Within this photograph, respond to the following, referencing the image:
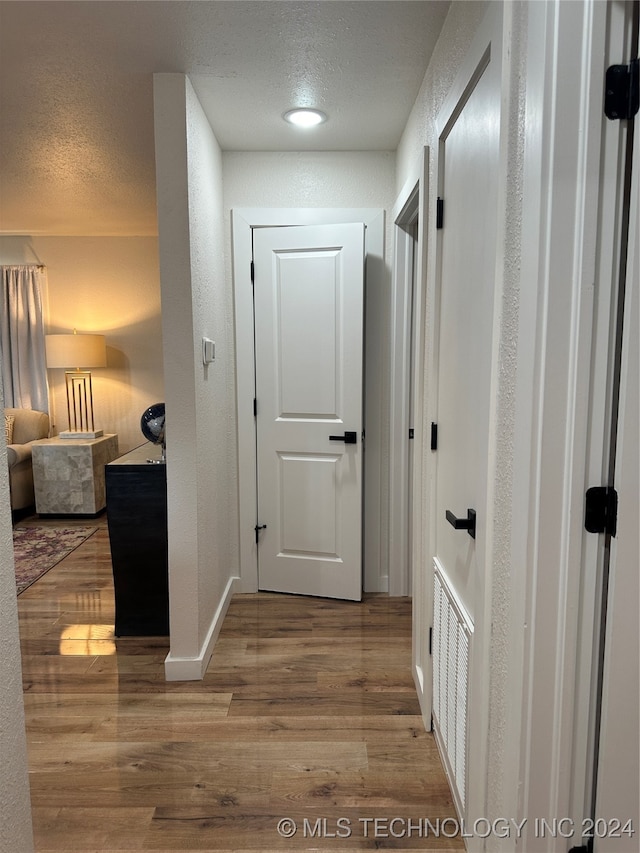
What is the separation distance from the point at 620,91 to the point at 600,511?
705 mm

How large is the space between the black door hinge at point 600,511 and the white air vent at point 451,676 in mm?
508

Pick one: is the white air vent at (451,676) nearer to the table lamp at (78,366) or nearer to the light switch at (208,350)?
the light switch at (208,350)

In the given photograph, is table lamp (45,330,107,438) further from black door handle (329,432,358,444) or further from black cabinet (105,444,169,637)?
black door handle (329,432,358,444)

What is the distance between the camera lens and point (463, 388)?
1419 millimetres

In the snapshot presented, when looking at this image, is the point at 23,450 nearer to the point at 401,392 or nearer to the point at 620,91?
the point at 401,392

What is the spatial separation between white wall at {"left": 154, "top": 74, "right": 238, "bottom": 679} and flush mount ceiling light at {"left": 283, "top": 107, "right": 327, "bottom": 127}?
391 millimetres

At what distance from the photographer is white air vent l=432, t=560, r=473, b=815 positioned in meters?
1.37

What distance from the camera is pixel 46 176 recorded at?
126 inches

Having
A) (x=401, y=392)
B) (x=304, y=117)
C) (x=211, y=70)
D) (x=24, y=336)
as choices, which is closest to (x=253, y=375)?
(x=401, y=392)

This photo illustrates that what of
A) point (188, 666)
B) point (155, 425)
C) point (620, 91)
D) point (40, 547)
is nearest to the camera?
Answer: point (620, 91)

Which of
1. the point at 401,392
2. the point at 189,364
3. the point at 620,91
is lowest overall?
the point at 401,392

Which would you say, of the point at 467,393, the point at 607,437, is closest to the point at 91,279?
the point at 467,393

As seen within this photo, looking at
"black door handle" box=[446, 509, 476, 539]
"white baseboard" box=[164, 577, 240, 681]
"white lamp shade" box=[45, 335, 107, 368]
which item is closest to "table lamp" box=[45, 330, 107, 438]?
"white lamp shade" box=[45, 335, 107, 368]

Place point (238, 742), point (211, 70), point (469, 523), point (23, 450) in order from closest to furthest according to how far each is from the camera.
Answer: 1. point (469, 523)
2. point (238, 742)
3. point (211, 70)
4. point (23, 450)
